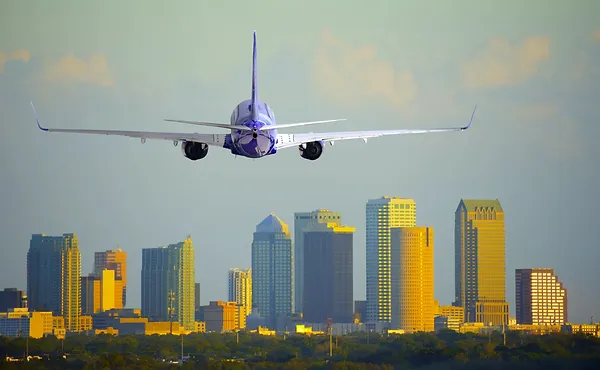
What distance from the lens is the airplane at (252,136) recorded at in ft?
367

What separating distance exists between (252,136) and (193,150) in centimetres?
1022

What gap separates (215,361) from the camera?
18725cm

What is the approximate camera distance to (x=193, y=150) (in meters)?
121

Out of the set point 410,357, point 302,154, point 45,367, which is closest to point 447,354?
point 410,357

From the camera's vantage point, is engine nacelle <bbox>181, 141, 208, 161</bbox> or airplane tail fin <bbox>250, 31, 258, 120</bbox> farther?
engine nacelle <bbox>181, 141, 208, 161</bbox>

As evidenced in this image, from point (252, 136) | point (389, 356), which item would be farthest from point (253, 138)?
point (389, 356)

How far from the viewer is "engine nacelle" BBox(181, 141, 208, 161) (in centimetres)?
12048

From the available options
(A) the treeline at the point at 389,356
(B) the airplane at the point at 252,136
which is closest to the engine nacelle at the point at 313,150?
(B) the airplane at the point at 252,136

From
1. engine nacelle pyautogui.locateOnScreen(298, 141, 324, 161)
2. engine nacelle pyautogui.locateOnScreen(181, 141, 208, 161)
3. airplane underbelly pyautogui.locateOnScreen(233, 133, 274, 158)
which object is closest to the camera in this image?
airplane underbelly pyautogui.locateOnScreen(233, 133, 274, 158)

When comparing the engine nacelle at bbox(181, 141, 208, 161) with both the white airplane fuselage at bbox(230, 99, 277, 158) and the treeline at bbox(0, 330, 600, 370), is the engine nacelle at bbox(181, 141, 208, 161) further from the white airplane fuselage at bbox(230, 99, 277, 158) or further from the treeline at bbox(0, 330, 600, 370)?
the treeline at bbox(0, 330, 600, 370)

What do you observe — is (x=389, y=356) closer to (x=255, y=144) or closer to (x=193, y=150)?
(x=193, y=150)

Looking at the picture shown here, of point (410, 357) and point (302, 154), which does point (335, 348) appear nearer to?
point (410, 357)

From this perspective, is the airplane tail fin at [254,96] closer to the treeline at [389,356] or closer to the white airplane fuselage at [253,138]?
the white airplane fuselage at [253,138]

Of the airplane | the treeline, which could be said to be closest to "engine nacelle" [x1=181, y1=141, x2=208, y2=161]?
the airplane
